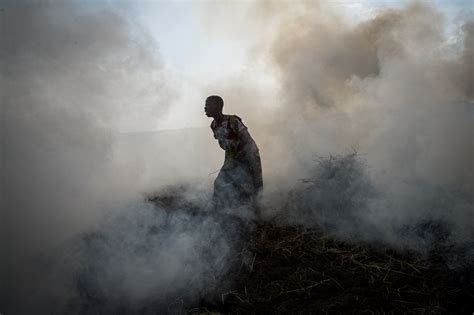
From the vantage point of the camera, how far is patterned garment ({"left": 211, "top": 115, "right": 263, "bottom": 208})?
523cm

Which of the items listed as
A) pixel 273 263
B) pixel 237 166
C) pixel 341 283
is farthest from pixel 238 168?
pixel 341 283

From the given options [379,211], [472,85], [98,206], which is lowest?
[379,211]

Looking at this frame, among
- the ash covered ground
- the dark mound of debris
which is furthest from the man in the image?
the dark mound of debris

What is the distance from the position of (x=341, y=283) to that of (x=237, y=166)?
Result: 2066 mm

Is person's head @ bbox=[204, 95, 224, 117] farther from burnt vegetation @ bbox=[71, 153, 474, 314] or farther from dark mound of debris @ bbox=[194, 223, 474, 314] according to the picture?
dark mound of debris @ bbox=[194, 223, 474, 314]

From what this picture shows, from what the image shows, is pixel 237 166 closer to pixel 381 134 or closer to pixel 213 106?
pixel 213 106

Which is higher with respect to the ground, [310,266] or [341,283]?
[310,266]

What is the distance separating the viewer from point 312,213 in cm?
586

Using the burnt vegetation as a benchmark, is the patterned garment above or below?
above

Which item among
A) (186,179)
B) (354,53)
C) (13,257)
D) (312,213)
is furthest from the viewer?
(354,53)

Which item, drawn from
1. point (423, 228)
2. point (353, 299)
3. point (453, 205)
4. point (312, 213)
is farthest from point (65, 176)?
point (453, 205)

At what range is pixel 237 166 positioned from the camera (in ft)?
17.4

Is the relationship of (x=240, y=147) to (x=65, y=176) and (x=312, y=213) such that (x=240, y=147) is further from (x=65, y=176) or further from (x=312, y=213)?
(x=65, y=176)

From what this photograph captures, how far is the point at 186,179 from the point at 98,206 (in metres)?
2.81
